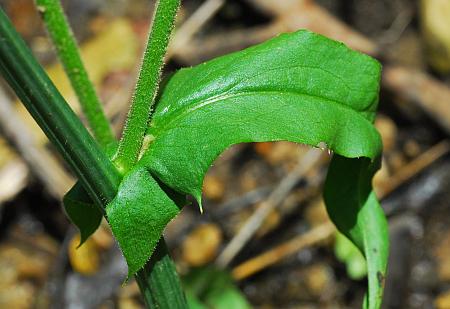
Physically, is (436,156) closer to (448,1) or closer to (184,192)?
(448,1)

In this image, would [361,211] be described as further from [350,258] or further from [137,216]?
[350,258]

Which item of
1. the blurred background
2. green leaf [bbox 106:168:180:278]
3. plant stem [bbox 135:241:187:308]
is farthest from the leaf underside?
the blurred background

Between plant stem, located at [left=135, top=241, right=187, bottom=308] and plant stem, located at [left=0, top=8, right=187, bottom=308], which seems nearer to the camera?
plant stem, located at [left=0, top=8, right=187, bottom=308]

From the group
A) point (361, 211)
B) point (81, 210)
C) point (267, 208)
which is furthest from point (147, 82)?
point (267, 208)

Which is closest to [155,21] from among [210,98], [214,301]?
[210,98]

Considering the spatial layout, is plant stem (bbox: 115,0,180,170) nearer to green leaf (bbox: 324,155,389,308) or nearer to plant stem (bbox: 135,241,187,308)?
plant stem (bbox: 135,241,187,308)

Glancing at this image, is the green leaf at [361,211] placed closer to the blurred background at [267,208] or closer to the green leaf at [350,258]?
the blurred background at [267,208]
